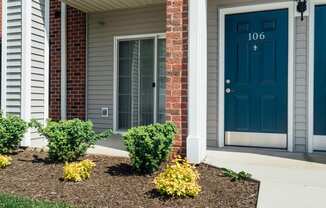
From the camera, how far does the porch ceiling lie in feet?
24.0

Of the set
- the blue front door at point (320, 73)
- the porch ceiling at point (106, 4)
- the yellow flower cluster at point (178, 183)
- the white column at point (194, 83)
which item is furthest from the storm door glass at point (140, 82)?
the yellow flower cluster at point (178, 183)

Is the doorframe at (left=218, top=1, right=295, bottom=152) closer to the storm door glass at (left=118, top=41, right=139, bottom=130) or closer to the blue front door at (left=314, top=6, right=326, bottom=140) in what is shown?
the blue front door at (left=314, top=6, right=326, bottom=140)

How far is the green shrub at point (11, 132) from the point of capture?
566 cm

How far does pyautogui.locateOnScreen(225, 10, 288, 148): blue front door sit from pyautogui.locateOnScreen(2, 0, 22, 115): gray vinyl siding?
356cm

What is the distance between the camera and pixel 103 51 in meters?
8.07

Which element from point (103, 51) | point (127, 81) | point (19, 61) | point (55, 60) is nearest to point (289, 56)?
point (127, 81)

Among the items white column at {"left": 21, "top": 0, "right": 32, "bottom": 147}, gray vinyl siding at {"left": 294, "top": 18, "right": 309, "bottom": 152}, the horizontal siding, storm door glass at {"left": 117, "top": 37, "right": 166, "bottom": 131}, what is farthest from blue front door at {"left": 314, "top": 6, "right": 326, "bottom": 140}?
the horizontal siding

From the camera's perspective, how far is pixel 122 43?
26.3 ft

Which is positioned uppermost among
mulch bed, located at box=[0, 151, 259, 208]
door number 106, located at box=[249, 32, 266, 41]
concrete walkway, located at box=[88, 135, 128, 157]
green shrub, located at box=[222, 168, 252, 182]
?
door number 106, located at box=[249, 32, 266, 41]

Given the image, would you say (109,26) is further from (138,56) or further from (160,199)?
(160,199)

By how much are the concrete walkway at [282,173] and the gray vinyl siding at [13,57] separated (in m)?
3.44

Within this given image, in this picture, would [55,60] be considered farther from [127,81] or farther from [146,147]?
[146,147]

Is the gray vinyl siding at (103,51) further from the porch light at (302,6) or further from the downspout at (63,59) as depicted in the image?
the porch light at (302,6)

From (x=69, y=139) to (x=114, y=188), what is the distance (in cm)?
126
